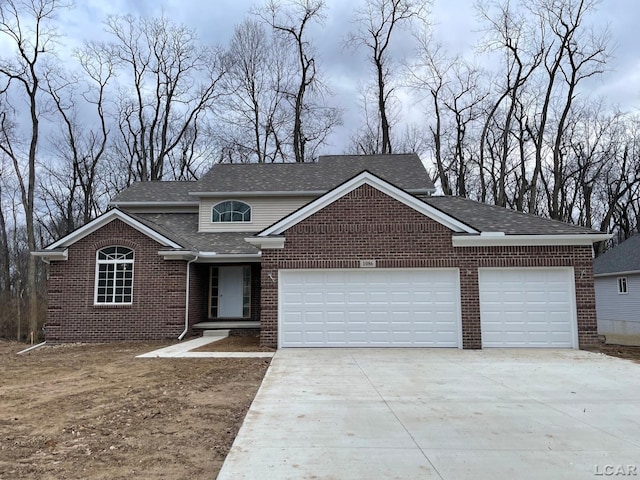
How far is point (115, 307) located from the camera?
1483 centimetres

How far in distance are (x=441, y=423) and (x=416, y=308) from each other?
693cm

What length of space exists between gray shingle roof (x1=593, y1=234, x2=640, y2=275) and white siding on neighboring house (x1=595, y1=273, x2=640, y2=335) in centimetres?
45

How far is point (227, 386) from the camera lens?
26.1 ft

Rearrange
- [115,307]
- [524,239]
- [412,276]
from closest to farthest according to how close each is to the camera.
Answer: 1. [524,239]
2. [412,276]
3. [115,307]

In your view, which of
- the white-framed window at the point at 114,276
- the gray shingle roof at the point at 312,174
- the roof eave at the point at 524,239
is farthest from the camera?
the gray shingle roof at the point at 312,174

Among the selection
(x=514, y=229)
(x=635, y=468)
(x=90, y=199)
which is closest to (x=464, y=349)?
(x=514, y=229)

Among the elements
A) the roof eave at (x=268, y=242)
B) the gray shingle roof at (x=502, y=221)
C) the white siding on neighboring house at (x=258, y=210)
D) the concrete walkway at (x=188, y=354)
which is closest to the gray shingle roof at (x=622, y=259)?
the gray shingle roof at (x=502, y=221)

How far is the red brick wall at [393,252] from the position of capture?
12.2 metres

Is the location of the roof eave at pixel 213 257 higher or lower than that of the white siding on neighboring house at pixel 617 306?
higher

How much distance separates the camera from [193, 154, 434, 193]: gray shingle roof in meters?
19.6

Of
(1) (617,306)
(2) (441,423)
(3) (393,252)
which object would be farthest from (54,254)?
(1) (617,306)

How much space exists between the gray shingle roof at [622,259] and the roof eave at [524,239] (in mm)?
12520

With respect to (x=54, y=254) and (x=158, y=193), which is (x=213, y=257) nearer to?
(x=54, y=254)

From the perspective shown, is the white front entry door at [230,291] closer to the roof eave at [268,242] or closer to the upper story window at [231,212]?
the upper story window at [231,212]
